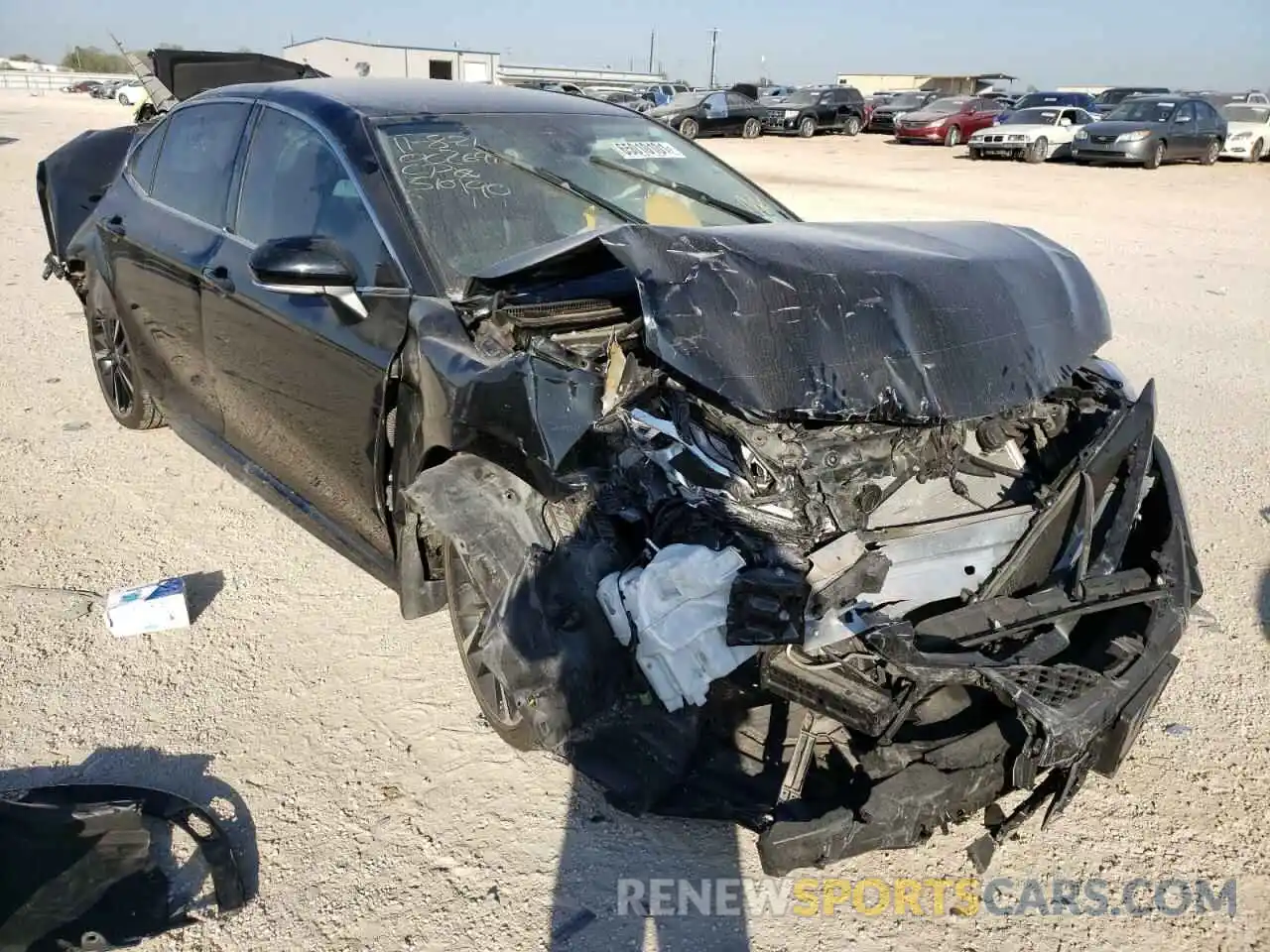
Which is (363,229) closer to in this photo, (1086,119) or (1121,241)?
(1121,241)

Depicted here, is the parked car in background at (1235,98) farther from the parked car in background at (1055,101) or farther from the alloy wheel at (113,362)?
the alloy wheel at (113,362)

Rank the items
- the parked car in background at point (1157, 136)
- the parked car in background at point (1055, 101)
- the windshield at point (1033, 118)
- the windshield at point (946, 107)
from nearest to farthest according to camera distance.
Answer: the parked car in background at point (1157, 136)
the windshield at point (1033, 118)
the parked car in background at point (1055, 101)
the windshield at point (946, 107)

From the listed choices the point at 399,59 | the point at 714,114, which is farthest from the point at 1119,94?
the point at 399,59

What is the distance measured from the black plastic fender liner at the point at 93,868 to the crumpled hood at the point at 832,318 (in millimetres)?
1647

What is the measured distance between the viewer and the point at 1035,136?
22.3 meters

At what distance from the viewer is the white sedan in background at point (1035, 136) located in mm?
22391

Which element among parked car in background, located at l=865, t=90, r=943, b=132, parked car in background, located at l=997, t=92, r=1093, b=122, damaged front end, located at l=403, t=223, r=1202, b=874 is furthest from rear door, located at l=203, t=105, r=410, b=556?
parked car in background, located at l=865, t=90, r=943, b=132

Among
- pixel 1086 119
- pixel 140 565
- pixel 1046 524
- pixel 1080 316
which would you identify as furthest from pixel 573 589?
pixel 1086 119

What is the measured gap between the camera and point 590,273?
9.51 feet

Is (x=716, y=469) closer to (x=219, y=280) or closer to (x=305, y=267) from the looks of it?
(x=305, y=267)

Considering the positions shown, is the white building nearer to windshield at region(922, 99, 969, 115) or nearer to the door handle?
windshield at region(922, 99, 969, 115)

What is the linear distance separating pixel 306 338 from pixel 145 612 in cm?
116

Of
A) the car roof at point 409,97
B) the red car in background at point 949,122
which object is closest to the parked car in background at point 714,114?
the red car in background at point 949,122

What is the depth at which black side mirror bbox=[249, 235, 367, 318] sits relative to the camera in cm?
280
